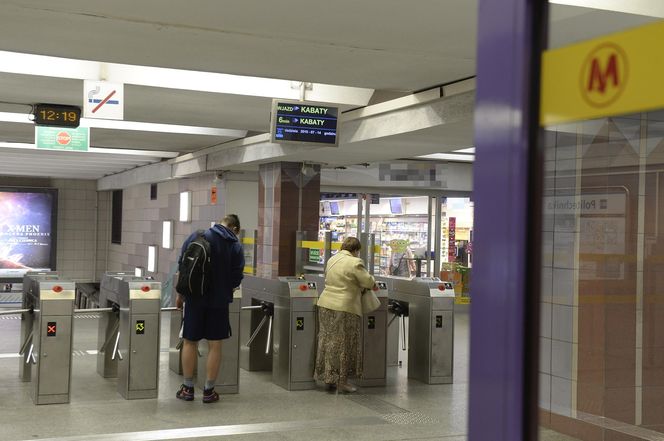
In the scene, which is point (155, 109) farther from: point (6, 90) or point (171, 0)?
point (171, 0)

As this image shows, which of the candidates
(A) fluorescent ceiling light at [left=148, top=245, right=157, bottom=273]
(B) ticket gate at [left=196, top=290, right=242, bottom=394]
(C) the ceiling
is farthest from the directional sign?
(A) fluorescent ceiling light at [left=148, top=245, right=157, bottom=273]

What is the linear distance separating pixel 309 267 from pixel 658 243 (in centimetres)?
683

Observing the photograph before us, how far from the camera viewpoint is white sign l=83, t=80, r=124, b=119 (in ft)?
23.2

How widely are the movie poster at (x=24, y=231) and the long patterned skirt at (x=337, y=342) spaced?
14.2m

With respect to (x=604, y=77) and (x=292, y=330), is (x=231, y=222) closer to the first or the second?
(x=292, y=330)

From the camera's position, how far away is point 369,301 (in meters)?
7.23

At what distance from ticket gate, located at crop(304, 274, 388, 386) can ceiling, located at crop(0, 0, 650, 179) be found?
1.71m

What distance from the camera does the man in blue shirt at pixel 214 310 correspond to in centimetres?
671

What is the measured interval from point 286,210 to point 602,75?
1071cm

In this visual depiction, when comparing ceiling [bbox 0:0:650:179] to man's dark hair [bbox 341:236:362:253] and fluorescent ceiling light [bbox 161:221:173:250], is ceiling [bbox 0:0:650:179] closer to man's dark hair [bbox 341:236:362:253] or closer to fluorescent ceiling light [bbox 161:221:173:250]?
man's dark hair [bbox 341:236:362:253]

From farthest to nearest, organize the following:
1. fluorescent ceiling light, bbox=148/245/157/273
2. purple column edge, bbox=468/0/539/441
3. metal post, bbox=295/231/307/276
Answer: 1. fluorescent ceiling light, bbox=148/245/157/273
2. metal post, bbox=295/231/307/276
3. purple column edge, bbox=468/0/539/441

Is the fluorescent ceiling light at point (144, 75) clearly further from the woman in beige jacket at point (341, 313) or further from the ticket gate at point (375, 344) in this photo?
the ticket gate at point (375, 344)

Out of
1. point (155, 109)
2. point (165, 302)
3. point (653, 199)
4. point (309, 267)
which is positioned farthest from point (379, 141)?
point (165, 302)

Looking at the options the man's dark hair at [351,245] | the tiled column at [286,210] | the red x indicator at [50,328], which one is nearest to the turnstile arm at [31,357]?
the red x indicator at [50,328]
